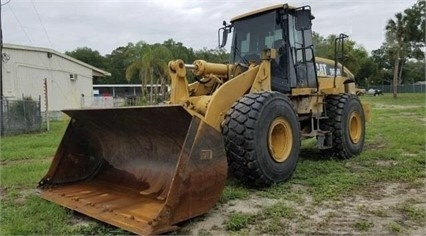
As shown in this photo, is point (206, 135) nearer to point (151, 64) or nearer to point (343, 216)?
point (343, 216)

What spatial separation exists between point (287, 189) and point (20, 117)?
11765mm

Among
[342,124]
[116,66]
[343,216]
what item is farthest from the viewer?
[116,66]

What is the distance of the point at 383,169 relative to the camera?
6.10m

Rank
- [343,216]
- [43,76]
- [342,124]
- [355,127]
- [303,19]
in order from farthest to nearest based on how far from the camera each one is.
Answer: [43,76]
[355,127]
[342,124]
[303,19]
[343,216]

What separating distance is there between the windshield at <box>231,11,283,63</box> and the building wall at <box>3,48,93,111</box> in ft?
45.8

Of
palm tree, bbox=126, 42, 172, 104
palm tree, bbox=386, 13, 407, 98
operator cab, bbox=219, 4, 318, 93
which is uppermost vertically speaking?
palm tree, bbox=386, 13, 407, 98

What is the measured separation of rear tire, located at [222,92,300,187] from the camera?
15.1 feet

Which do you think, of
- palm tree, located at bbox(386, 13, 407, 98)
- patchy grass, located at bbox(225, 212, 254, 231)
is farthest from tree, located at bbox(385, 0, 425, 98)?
patchy grass, located at bbox(225, 212, 254, 231)

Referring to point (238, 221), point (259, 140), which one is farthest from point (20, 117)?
point (238, 221)

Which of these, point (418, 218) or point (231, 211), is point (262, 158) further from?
point (418, 218)

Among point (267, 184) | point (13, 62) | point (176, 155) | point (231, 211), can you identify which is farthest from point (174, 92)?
point (13, 62)

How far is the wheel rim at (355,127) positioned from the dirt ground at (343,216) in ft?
8.17

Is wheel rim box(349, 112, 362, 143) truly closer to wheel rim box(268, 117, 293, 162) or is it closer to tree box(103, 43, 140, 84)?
wheel rim box(268, 117, 293, 162)

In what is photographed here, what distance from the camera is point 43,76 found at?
69.9 ft
